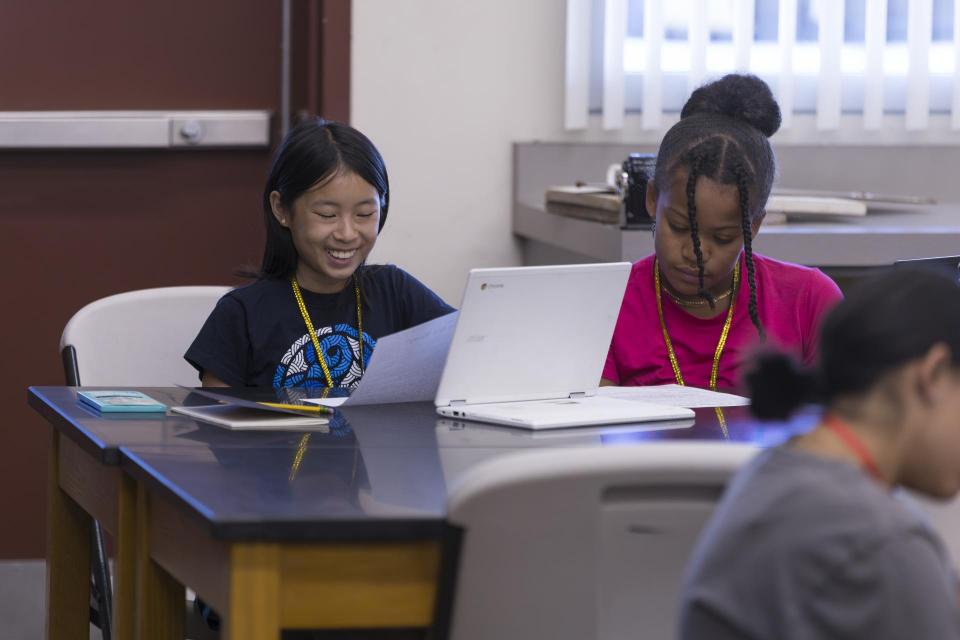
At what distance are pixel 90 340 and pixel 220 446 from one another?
0.82 meters

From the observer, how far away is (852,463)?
36.4 inches

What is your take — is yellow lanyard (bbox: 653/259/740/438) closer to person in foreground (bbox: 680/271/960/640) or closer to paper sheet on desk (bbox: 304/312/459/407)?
paper sheet on desk (bbox: 304/312/459/407)

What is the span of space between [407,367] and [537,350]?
0.55 feet

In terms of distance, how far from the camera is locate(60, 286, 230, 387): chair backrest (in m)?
2.24

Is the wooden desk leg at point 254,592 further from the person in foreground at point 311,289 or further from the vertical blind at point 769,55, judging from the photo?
the vertical blind at point 769,55

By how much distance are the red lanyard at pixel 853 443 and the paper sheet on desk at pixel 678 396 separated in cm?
88

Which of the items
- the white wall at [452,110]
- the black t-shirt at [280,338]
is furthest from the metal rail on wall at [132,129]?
the black t-shirt at [280,338]

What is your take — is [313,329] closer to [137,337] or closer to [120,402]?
[137,337]

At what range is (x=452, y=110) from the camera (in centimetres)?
302

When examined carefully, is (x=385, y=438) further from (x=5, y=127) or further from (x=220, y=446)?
(x=5, y=127)

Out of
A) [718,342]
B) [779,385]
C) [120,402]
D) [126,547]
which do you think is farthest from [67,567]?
[779,385]

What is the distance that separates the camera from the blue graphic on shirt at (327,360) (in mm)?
2148

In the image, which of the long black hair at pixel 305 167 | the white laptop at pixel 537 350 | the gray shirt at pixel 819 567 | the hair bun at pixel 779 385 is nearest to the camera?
the gray shirt at pixel 819 567

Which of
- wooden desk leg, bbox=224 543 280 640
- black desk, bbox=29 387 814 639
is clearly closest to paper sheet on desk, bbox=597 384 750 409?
black desk, bbox=29 387 814 639
